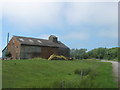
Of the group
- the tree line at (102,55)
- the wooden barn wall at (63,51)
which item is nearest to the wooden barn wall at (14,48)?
the wooden barn wall at (63,51)

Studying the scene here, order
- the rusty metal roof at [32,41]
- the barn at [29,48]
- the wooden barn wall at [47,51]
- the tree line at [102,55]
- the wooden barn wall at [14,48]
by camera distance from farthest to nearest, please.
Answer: the tree line at [102,55] → the wooden barn wall at [47,51] → the rusty metal roof at [32,41] → the wooden barn wall at [14,48] → the barn at [29,48]

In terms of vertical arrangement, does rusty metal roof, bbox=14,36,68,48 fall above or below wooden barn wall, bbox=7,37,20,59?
above

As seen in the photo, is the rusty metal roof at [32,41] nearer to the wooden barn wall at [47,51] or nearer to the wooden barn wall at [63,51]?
the wooden barn wall at [47,51]

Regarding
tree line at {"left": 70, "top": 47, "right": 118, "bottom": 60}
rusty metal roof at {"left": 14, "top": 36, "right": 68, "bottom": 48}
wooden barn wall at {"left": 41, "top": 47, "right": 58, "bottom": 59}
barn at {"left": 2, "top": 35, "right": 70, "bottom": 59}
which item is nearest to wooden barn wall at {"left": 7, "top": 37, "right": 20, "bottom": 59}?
barn at {"left": 2, "top": 35, "right": 70, "bottom": 59}

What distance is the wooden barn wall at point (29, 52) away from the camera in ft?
145

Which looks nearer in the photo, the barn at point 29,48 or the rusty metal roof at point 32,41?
the barn at point 29,48

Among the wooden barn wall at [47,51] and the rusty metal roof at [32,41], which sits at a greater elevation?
the rusty metal roof at [32,41]

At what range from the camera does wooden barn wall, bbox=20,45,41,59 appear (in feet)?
145

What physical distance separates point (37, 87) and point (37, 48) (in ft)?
131

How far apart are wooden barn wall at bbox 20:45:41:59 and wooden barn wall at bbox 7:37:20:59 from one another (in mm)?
1433

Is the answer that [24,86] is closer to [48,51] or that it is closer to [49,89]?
[49,89]

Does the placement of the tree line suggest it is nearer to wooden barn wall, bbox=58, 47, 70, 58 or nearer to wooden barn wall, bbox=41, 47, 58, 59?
wooden barn wall, bbox=58, 47, 70, 58

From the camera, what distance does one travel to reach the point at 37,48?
1870 inches

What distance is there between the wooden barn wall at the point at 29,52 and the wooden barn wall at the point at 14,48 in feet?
4.70
